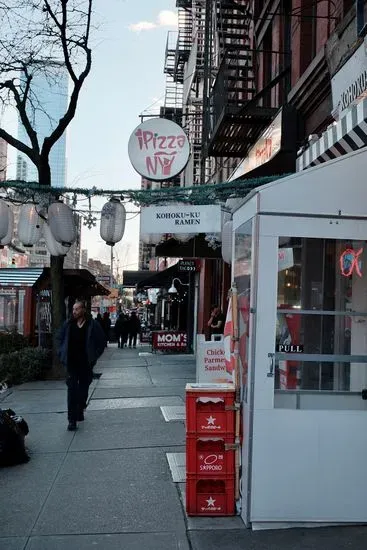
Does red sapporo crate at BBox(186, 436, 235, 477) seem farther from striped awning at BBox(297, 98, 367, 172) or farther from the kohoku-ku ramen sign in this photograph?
the kohoku-ku ramen sign

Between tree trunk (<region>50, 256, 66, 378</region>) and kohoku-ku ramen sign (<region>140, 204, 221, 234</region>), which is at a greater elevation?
kohoku-ku ramen sign (<region>140, 204, 221, 234</region>)

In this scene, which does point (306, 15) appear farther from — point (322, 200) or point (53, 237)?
point (322, 200)

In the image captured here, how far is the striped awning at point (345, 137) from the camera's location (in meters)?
5.45

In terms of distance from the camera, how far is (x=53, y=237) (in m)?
9.62

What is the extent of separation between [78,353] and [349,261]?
4648 mm

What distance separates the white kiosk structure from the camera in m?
4.80

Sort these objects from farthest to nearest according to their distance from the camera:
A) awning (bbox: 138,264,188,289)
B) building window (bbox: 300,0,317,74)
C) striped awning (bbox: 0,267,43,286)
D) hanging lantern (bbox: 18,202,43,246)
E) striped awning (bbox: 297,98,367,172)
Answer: awning (bbox: 138,264,188,289)
striped awning (bbox: 0,267,43,286)
building window (bbox: 300,0,317,74)
hanging lantern (bbox: 18,202,43,246)
striped awning (bbox: 297,98,367,172)

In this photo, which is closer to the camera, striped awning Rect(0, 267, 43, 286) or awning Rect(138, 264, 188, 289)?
striped awning Rect(0, 267, 43, 286)

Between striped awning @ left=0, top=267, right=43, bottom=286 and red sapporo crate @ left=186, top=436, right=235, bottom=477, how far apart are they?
12.8m

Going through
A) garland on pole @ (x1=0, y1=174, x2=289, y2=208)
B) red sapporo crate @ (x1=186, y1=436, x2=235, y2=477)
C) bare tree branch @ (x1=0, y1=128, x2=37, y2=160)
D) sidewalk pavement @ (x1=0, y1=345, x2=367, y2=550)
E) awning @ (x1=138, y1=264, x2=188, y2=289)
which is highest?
bare tree branch @ (x1=0, y1=128, x2=37, y2=160)

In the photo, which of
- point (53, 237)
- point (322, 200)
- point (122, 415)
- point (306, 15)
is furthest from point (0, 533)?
point (306, 15)

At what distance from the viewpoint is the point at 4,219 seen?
9141 mm

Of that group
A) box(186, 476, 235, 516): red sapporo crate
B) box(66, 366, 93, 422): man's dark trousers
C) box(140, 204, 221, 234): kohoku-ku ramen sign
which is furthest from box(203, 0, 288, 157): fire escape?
box(186, 476, 235, 516): red sapporo crate

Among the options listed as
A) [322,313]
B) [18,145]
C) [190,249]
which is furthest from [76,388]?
[18,145]
